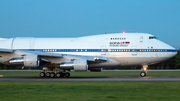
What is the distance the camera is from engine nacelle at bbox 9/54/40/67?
2439 centimetres

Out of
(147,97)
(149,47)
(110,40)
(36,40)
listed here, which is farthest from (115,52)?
(147,97)

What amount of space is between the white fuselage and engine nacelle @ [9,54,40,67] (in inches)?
121

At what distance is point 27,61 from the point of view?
80.0 ft

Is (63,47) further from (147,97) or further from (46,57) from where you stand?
(147,97)

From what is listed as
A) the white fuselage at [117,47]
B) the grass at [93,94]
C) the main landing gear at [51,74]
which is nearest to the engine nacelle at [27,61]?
the main landing gear at [51,74]

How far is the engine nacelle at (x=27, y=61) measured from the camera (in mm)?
24391

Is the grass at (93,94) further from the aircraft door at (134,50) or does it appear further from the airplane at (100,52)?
the aircraft door at (134,50)

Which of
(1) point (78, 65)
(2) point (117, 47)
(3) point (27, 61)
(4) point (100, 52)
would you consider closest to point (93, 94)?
(1) point (78, 65)

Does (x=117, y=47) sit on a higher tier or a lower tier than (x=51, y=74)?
higher

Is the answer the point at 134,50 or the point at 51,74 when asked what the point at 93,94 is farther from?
the point at 51,74

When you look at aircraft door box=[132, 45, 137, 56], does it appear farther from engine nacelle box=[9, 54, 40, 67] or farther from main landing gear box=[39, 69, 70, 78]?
engine nacelle box=[9, 54, 40, 67]

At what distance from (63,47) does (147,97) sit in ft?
57.3

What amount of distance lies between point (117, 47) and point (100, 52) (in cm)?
209

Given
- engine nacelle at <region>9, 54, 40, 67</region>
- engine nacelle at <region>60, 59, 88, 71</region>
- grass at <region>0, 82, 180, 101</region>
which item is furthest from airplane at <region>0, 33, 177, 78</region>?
grass at <region>0, 82, 180, 101</region>
